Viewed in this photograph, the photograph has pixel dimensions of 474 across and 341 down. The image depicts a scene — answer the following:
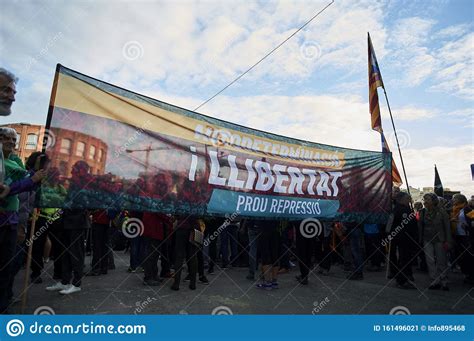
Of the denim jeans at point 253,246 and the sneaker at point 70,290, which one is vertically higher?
the denim jeans at point 253,246

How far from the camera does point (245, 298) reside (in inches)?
183

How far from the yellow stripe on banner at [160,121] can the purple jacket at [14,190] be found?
94 centimetres

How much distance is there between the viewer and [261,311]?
13.2 ft

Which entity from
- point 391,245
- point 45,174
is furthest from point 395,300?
point 45,174

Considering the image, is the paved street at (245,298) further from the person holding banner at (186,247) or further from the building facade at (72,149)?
the building facade at (72,149)

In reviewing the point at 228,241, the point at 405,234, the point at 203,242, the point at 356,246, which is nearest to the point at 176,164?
the point at 203,242

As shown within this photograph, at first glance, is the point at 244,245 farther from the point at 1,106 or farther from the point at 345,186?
the point at 1,106

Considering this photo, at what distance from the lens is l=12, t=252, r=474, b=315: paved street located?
405cm

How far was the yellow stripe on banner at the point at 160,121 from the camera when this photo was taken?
358 centimetres

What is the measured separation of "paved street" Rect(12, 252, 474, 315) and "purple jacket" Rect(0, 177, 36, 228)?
1.30m

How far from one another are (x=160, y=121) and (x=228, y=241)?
465 cm

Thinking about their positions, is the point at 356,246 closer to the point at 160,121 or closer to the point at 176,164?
the point at 176,164

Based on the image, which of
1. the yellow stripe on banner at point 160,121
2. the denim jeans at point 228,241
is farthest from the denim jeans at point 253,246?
the yellow stripe on banner at point 160,121
